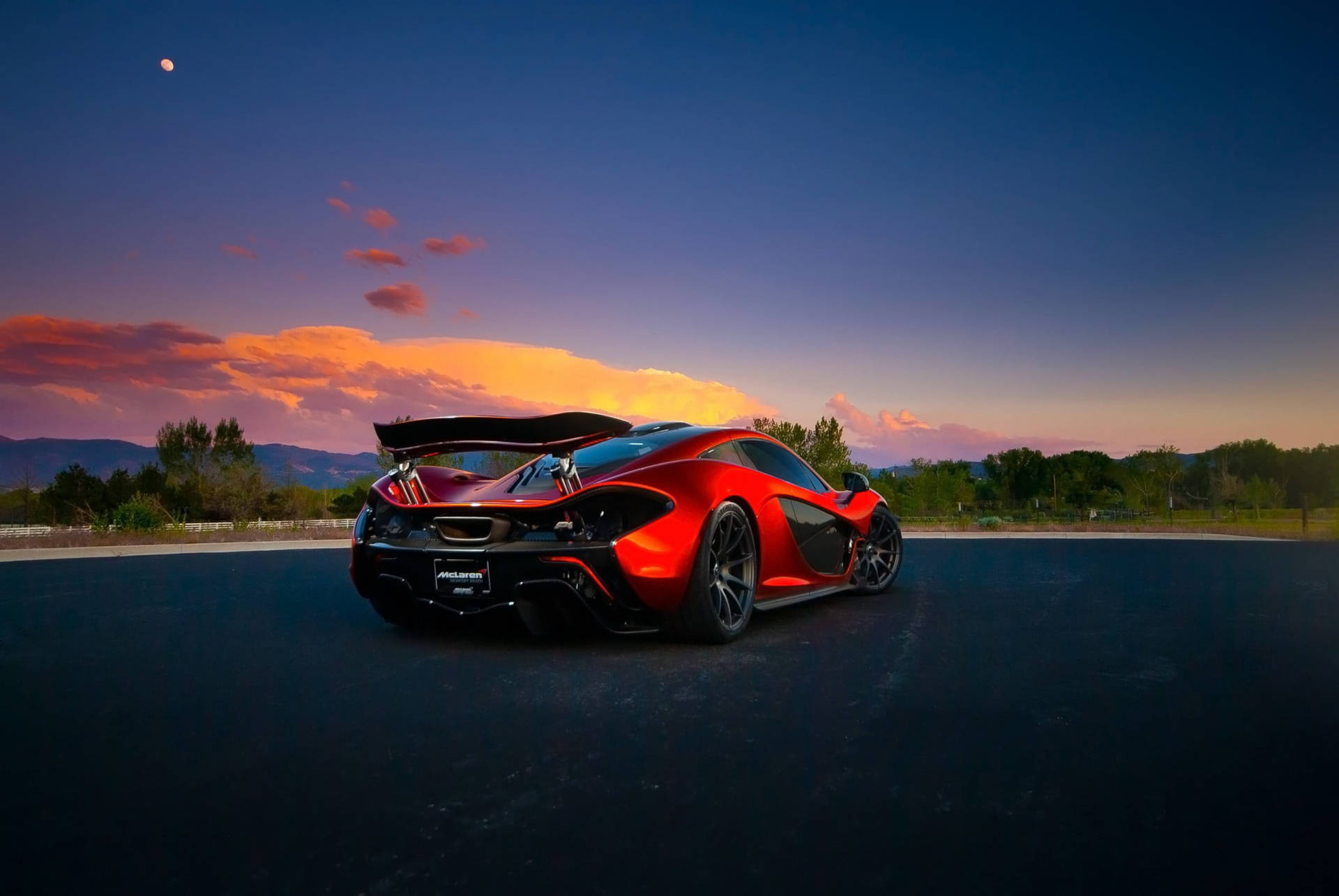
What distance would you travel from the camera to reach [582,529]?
511cm

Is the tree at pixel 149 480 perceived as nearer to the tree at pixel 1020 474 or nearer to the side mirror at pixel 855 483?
the side mirror at pixel 855 483

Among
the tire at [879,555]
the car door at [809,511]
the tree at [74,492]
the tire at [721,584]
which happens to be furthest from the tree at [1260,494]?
the tree at [74,492]

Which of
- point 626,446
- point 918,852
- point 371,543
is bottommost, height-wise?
point 918,852

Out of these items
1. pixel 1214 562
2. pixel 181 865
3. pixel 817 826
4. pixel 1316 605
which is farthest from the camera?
pixel 1214 562

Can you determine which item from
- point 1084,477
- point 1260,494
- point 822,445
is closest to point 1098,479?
point 1084,477

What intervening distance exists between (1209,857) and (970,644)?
10.7ft

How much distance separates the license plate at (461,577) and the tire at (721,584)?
1.09 meters

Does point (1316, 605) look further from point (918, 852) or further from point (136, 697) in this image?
point (136, 697)

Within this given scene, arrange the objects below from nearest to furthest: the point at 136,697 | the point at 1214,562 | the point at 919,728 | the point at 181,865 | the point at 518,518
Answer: the point at 181,865, the point at 919,728, the point at 136,697, the point at 518,518, the point at 1214,562

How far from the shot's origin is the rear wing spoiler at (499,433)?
4.99m

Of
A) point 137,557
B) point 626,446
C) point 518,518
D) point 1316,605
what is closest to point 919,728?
point 518,518

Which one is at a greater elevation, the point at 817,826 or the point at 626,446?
the point at 626,446

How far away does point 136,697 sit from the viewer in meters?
4.27

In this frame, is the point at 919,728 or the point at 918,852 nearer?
the point at 918,852
